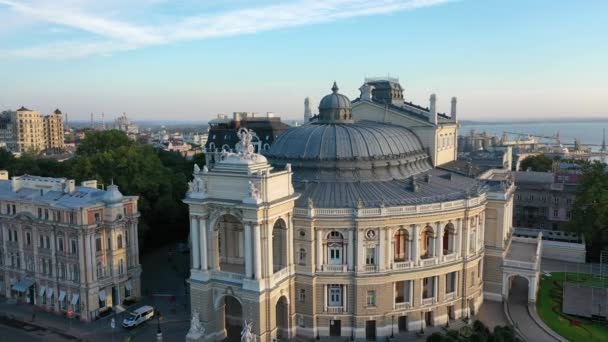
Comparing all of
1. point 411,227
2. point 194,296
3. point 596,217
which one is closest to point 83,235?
point 194,296

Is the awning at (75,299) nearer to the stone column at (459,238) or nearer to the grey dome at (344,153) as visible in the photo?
the grey dome at (344,153)

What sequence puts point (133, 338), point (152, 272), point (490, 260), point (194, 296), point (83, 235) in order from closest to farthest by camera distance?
1. point (194, 296)
2. point (133, 338)
3. point (83, 235)
4. point (490, 260)
5. point (152, 272)

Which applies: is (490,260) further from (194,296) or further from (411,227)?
(194,296)

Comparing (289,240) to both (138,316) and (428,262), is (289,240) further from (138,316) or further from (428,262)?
(138,316)

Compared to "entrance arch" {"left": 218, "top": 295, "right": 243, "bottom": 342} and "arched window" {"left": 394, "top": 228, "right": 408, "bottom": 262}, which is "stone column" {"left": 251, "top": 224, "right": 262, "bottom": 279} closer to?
"entrance arch" {"left": 218, "top": 295, "right": 243, "bottom": 342}

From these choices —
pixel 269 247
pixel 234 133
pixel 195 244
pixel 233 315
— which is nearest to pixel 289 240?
pixel 269 247

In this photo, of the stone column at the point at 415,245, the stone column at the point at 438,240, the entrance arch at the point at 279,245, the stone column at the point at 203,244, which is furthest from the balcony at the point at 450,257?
the stone column at the point at 203,244
